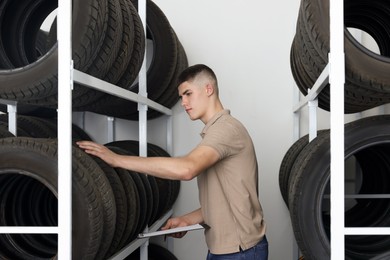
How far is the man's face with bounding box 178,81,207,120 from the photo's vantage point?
2330mm

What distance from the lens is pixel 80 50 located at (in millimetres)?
1616

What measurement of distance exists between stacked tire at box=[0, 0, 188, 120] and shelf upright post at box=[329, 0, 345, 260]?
0.87 m

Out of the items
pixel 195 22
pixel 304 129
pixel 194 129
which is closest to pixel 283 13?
pixel 195 22

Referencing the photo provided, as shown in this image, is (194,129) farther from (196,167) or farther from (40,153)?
(40,153)

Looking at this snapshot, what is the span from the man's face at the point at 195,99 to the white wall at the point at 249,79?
1.36m

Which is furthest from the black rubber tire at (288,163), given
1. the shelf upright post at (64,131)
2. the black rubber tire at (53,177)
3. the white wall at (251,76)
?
the shelf upright post at (64,131)

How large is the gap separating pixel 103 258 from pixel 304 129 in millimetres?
2234

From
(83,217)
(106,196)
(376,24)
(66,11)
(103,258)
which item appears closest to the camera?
(66,11)

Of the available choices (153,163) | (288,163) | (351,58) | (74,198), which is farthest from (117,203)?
(288,163)

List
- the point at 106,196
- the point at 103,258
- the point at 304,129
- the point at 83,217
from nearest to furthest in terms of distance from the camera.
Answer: the point at 83,217 < the point at 106,196 < the point at 103,258 < the point at 304,129

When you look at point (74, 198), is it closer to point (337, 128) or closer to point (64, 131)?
point (64, 131)

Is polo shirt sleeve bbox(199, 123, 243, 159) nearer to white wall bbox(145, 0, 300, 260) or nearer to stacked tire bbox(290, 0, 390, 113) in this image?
stacked tire bbox(290, 0, 390, 113)

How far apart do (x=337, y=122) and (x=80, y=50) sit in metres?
0.96

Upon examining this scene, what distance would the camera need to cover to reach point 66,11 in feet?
4.96
